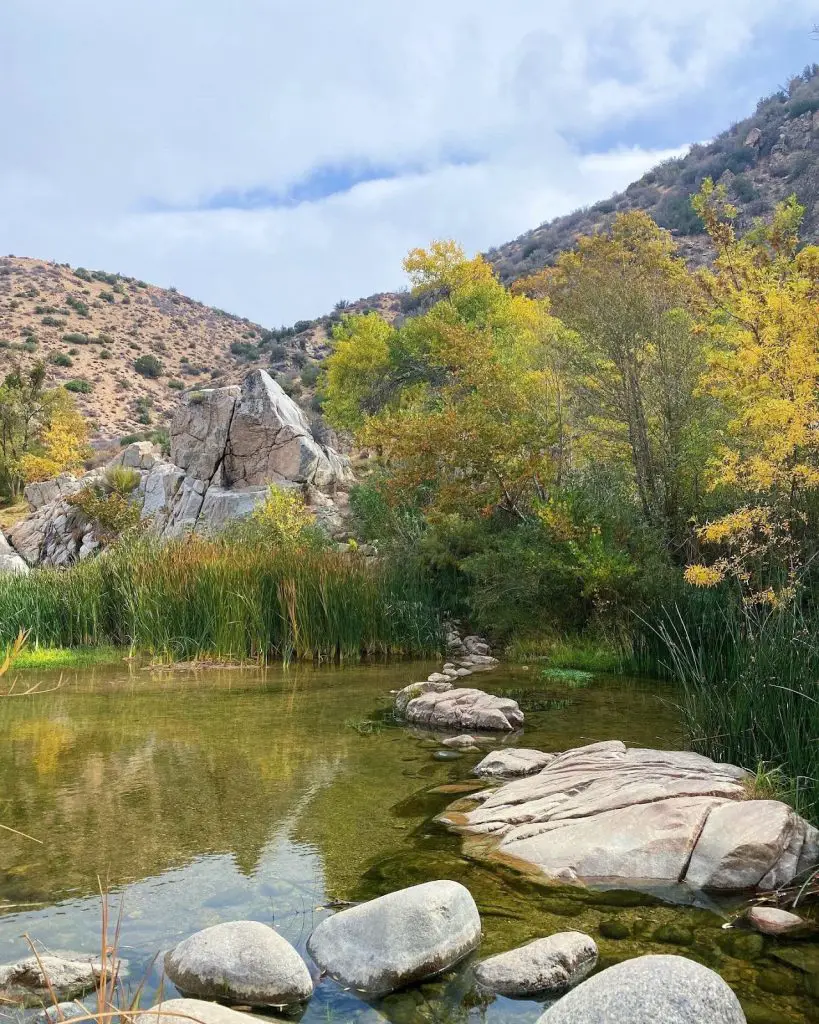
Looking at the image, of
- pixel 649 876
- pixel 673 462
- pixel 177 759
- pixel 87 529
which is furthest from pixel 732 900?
pixel 87 529

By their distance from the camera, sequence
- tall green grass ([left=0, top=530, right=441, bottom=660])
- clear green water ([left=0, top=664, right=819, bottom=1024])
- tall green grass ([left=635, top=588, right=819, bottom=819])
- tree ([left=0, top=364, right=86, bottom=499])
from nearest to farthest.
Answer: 1. clear green water ([left=0, top=664, right=819, bottom=1024])
2. tall green grass ([left=635, top=588, right=819, bottom=819])
3. tall green grass ([left=0, top=530, right=441, bottom=660])
4. tree ([left=0, top=364, right=86, bottom=499])

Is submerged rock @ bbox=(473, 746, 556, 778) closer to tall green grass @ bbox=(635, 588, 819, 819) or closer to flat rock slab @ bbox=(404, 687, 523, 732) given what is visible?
tall green grass @ bbox=(635, 588, 819, 819)

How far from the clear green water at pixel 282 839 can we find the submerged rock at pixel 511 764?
0.21 meters

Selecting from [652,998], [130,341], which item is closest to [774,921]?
[652,998]

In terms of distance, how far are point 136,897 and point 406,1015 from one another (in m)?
1.46

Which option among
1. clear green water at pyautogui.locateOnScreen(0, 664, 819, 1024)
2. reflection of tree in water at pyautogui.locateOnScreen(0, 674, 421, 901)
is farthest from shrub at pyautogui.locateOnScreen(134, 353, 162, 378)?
clear green water at pyautogui.locateOnScreen(0, 664, 819, 1024)

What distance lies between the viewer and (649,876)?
3.94 meters

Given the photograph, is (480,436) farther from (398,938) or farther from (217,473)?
(217,473)

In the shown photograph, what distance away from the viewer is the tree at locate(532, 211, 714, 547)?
12.0 metres

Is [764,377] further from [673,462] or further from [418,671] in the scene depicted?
[418,671]

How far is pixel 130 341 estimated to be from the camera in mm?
58625

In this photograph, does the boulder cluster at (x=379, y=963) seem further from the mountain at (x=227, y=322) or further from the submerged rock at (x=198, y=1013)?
the mountain at (x=227, y=322)

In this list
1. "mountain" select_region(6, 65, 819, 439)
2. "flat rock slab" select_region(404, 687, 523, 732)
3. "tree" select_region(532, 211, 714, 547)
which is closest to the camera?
"flat rock slab" select_region(404, 687, 523, 732)

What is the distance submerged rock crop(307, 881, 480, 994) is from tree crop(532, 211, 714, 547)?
9.03m
